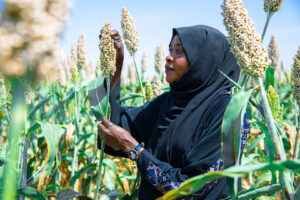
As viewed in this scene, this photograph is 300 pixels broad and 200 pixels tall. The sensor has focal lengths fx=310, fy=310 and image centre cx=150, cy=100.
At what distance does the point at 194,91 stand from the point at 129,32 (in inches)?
43.2

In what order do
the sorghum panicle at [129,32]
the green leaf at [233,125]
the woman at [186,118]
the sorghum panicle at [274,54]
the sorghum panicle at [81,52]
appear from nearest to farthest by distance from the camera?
1. the green leaf at [233,125]
2. the woman at [186,118]
3. the sorghum panicle at [129,32]
4. the sorghum panicle at [81,52]
5. the sorghum panicle at [274,54]

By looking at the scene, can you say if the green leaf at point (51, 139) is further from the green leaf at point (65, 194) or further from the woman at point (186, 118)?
the woman at point (186, 118)

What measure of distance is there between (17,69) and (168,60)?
160 cm

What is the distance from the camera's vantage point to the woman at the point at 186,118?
178 centimetres

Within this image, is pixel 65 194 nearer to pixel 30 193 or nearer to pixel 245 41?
pixel 30 193

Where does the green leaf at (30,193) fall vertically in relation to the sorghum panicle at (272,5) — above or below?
below

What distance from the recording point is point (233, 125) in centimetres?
108

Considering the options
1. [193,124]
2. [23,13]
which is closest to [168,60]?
[193,124]

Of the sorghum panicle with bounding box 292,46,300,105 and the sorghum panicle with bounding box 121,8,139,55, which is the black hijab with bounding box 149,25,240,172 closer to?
the sorghum panicle with bounding box 292,46,300,105

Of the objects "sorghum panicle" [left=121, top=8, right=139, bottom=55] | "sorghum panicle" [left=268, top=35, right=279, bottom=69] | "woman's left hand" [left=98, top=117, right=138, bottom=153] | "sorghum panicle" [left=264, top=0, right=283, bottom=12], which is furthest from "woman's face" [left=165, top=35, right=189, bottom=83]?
"sorghum panicle" [left=268, top=35, right=279, bottom=69]

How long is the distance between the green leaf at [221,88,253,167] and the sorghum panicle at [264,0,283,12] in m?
1.10

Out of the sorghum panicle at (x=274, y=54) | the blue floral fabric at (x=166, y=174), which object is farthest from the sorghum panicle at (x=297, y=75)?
the sorghum panicle at (x=274, y=54)

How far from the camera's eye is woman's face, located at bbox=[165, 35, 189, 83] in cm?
206

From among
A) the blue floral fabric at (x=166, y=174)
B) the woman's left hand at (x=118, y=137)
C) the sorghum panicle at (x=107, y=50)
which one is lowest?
the blue floral fabric at (x=166, y=174)
